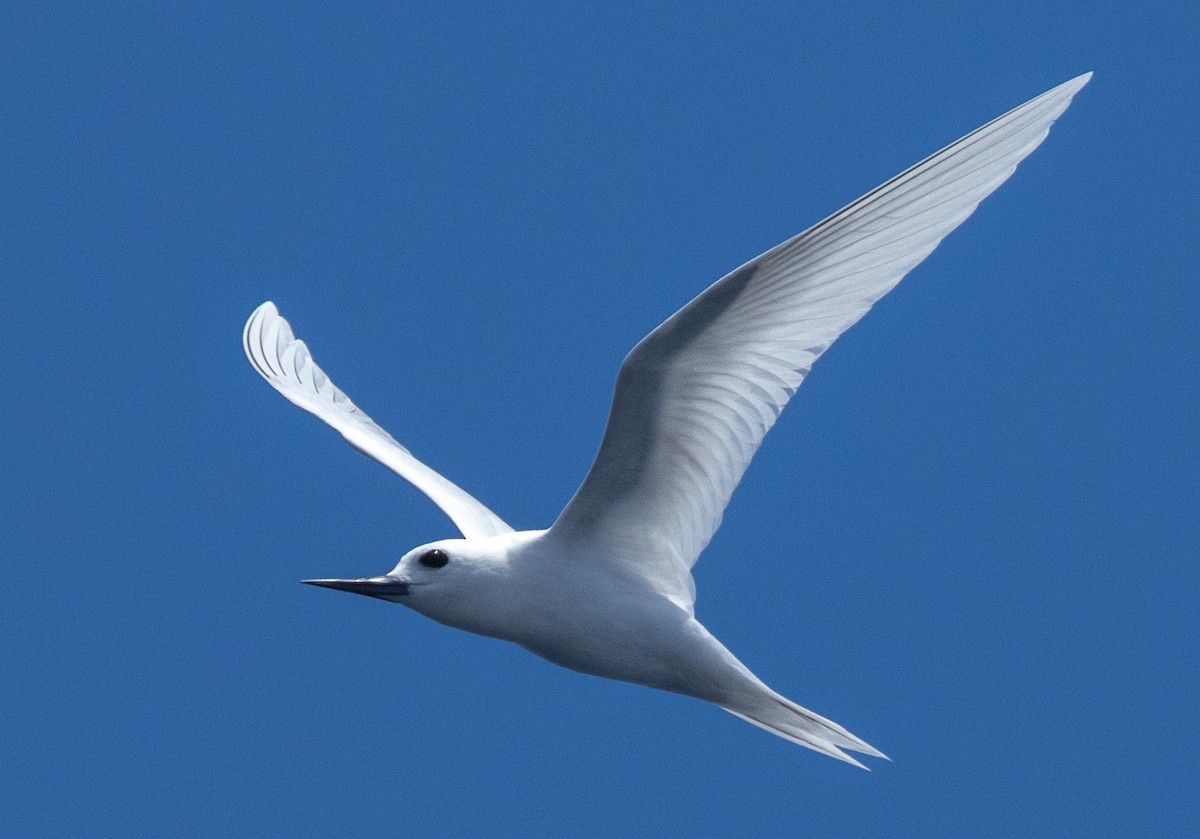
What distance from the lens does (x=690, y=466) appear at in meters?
9.27

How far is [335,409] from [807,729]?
3754 mm

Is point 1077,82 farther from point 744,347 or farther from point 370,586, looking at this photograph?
point 370,586

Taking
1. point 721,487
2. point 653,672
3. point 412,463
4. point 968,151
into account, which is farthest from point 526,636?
point 968,151

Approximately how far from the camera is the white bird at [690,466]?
28.0 ft

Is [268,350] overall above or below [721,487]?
above

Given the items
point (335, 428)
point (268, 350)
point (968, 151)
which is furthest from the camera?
point (268, 350)

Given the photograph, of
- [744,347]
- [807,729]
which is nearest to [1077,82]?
[744,347]

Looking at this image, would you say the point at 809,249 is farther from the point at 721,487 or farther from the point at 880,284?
the point at 721,487

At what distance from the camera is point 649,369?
867 cm

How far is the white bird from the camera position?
8547mm

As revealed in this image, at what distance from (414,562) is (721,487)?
1.61 meters

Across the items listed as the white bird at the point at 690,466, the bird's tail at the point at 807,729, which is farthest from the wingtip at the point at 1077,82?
the bird's tail at the point at 807,729

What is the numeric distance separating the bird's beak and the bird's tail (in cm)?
181

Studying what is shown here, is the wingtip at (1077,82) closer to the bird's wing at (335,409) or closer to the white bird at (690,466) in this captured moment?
the white bird at (690,466)
